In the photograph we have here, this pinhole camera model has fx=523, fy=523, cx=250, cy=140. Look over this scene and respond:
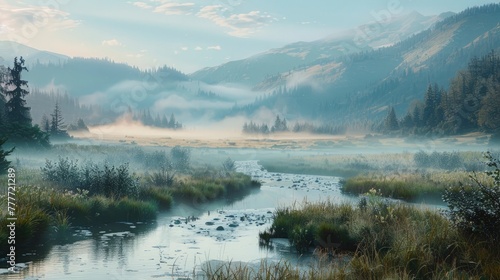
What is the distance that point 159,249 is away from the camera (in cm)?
1609

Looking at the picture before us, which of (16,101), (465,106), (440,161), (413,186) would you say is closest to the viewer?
(413,186)

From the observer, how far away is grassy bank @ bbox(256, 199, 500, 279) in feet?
35.7

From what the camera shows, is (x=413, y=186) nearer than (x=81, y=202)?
No

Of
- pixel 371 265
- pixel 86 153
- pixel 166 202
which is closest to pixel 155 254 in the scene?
pixel 371 265

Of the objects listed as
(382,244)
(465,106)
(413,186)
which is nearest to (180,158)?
(413,186)

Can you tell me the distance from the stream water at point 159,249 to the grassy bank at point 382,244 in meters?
1.08

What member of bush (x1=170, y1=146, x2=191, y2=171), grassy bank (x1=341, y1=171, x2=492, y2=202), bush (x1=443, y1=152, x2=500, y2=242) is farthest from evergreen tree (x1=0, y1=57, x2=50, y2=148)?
bush (x1=443, y1=152, x2=500, y2=242)

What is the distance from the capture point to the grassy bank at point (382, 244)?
10.9 m

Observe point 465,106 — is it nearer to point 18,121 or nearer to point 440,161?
point 440,161

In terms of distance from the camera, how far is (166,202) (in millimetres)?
26984

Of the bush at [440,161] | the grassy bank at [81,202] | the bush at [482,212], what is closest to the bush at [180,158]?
the grassy bank at [81,202]

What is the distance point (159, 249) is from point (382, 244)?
6686mm

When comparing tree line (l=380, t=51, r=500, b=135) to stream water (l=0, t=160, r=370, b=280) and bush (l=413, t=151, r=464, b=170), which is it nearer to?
bush (l=413, t=151, r=464, b=170)

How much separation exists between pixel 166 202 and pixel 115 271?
46.0 feet
